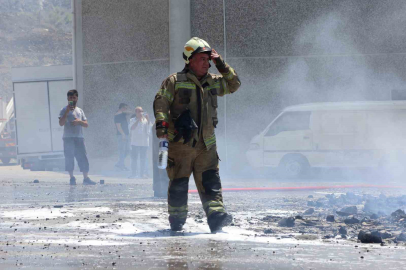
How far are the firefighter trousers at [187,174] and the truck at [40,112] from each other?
1527cm

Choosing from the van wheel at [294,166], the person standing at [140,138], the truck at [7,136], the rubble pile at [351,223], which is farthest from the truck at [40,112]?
the rubble pile at [351,223]

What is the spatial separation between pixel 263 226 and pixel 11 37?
101 meters

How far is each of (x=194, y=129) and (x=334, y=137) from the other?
986cm

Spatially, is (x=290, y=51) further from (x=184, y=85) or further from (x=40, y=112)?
(x=184, y=85)

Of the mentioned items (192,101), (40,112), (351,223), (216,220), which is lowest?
(351,223)

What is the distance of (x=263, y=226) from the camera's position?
257 inches

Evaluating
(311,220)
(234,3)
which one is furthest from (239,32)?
(311,220)

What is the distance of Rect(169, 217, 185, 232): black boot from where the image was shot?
6.23 meters

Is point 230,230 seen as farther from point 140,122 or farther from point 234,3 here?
point 234,3

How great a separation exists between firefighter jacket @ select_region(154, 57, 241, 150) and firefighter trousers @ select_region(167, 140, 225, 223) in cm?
9

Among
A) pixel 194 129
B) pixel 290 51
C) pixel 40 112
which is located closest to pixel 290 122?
pixel 290 51

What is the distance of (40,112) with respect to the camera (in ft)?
69.9

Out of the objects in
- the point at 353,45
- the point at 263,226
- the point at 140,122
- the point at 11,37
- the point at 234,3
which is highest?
the point at 11,37

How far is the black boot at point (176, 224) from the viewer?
Answer: 623cm
